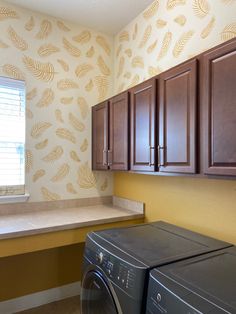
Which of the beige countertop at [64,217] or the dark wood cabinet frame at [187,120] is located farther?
the beige countertop at [64,217]

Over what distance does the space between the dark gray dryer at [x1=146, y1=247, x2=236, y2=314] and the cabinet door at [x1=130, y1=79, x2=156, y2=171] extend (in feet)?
2.44

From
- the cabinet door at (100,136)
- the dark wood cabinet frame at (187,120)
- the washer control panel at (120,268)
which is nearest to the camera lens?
the washer control panel at (120,268)

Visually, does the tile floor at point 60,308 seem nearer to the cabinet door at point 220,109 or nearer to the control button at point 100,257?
the control button at point 100,257

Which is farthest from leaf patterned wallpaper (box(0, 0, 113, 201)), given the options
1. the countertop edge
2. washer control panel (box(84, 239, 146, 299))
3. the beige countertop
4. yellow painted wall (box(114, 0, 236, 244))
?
washer control panel (box(84, 239, 146, 299))

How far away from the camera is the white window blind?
2.17m

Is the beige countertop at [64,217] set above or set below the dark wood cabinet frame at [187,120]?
below

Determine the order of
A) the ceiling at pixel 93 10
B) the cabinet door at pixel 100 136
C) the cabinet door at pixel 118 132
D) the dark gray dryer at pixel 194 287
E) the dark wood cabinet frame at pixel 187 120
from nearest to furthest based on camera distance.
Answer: the dark gray dryer at pixel 194 287 < the dark wood cabinet frame at pixel 187 120 < the cabinet door at pixel 118 132 < the ceiling at pixel 93 10 < the cabinet door at pixel 100 136

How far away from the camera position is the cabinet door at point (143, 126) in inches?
68.1

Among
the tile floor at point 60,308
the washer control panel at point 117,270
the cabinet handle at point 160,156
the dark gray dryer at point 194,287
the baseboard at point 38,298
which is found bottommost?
the tile floor at point 60,308

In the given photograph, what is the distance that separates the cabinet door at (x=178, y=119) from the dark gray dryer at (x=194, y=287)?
0.52 metres

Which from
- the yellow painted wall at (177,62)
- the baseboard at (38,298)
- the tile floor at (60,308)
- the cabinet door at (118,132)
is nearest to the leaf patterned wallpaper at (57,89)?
the yellow painted wall at (177,62)

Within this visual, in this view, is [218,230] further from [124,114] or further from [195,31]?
[195,31]

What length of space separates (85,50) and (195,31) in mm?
1232

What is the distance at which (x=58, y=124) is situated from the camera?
2.42 metres
